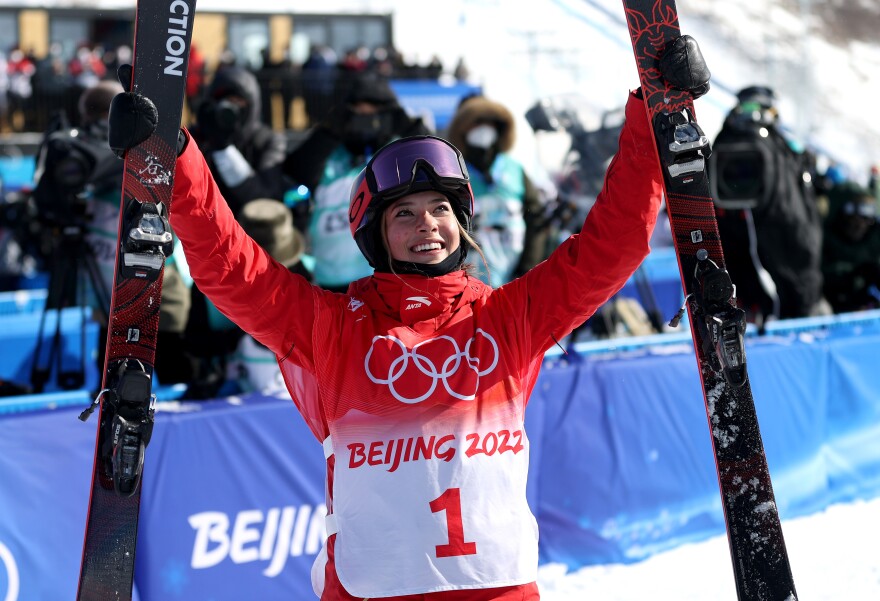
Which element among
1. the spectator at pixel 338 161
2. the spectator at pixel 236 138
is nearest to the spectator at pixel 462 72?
the spectator at pixel 236 138

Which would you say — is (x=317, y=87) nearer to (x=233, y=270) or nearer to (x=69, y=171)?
(x=69, y=171)

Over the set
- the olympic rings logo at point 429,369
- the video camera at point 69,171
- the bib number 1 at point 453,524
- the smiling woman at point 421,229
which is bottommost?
the bib number 1 at point 453,524

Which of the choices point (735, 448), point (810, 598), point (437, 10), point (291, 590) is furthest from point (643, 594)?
point (437, 10)

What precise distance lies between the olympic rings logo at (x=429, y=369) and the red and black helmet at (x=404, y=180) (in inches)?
12.4

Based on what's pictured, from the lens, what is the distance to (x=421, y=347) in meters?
2.46

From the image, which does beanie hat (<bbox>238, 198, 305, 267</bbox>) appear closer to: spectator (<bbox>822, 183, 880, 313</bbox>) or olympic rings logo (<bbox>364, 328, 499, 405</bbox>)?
olympic rings logo (<bbox>364, 328, 499, 405</bbox>)

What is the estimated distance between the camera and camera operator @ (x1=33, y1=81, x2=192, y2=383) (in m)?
4.90

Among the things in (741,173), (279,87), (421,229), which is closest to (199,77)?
(279,87)

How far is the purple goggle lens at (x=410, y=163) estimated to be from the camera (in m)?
2.55

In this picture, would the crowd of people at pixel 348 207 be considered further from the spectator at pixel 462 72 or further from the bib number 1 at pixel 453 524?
the spectator at pixel 462 72

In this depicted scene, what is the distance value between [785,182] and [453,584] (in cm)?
504

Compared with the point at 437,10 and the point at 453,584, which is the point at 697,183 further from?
the point at 437,10

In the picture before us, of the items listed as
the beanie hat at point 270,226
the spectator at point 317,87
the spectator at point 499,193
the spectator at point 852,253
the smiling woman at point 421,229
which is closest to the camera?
the smiling woman at point 421,229

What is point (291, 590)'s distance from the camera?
441cm
